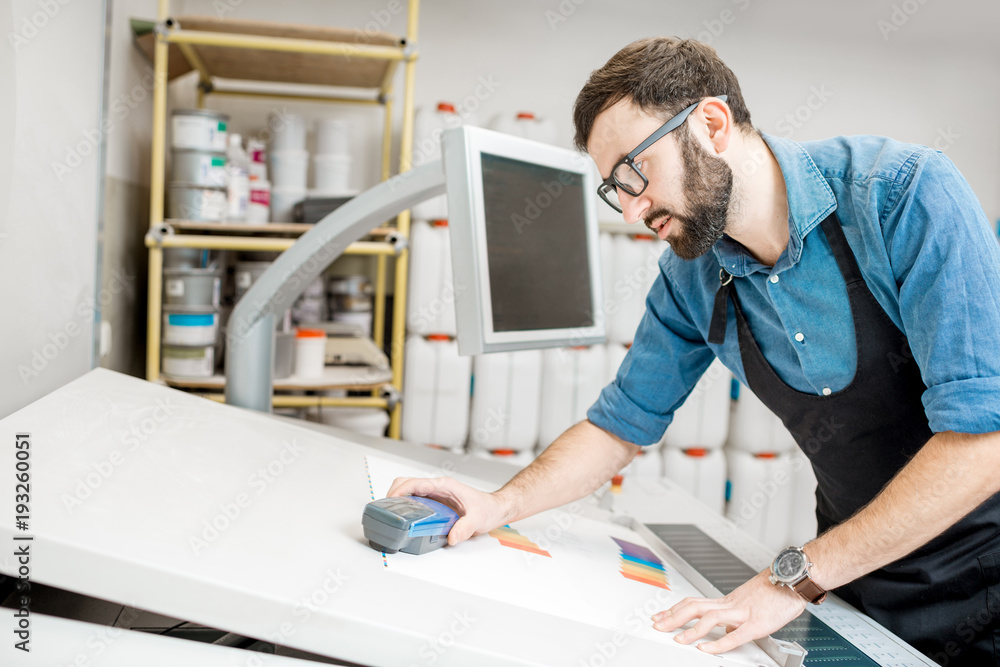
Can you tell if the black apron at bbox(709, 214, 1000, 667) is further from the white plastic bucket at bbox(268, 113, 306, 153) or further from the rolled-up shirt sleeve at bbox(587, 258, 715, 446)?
the white plastic bucket at bbox(268, 113, 306, 153)

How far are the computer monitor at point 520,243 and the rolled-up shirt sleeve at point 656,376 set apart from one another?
0.36 feet

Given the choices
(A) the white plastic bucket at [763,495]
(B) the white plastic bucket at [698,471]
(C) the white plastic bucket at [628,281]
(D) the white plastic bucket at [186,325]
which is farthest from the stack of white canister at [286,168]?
(A) the white plastic bucket at [763,495]

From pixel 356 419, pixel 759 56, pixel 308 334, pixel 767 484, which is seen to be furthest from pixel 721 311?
Answer: pixel 759 56

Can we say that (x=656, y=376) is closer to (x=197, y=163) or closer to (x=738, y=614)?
(x=738, y=614)

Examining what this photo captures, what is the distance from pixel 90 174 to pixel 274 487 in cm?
88

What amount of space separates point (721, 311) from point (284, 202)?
1.70m

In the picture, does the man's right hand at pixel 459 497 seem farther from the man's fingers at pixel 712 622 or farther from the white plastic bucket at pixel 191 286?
the white plastic bucket at pixel 191 286

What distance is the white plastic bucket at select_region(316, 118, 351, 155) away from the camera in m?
2.46

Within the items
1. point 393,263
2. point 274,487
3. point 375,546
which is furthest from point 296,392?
point 375,546

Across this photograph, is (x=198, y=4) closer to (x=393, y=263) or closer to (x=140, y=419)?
(x=393, y=263)

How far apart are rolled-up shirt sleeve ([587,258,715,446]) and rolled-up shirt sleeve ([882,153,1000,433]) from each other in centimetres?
40

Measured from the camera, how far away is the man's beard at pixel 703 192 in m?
1.00

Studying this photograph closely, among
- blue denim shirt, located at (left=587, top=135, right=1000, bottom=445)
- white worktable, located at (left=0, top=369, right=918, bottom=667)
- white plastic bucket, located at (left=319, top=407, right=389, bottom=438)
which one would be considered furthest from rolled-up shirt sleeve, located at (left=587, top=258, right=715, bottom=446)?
white plastic bucket, located at (left=319, top=407, right=389, bottom=438)

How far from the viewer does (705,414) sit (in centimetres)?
272
